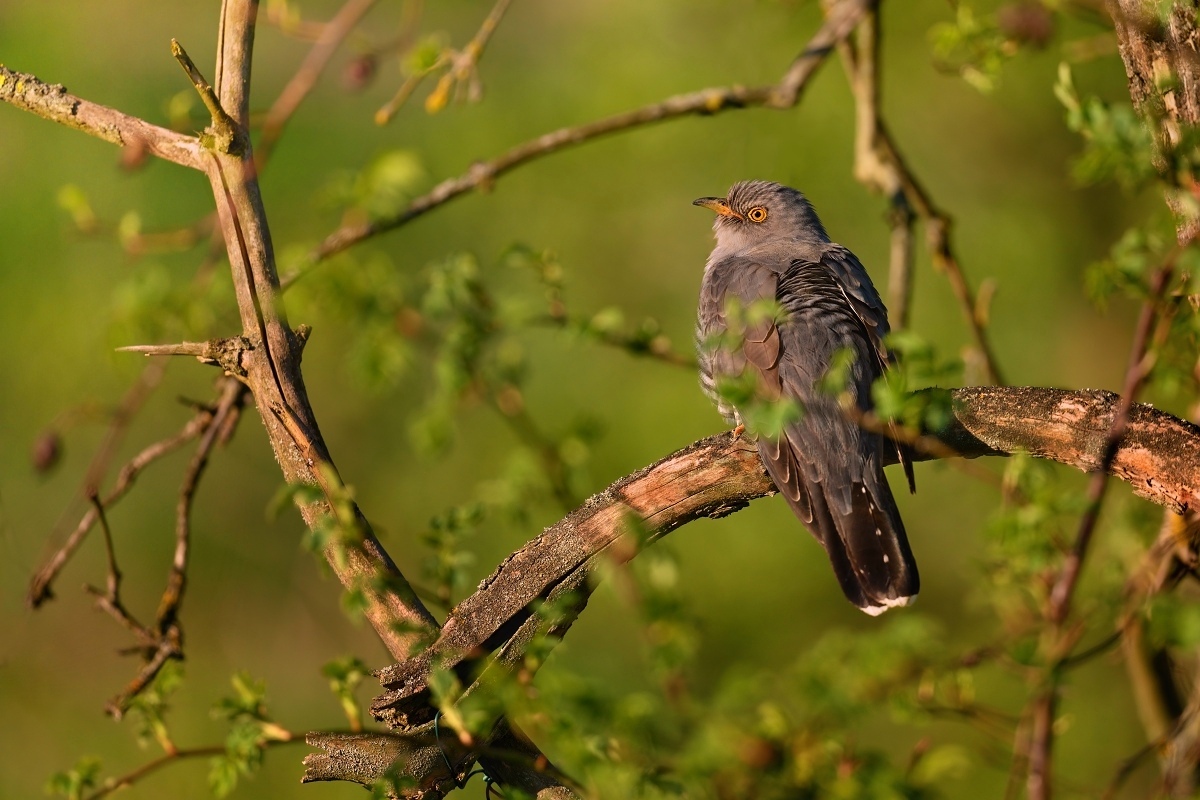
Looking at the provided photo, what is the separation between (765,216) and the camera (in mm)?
5797

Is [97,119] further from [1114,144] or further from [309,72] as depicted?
[1114,144]

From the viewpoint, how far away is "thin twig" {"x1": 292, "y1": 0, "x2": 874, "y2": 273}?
423 cm

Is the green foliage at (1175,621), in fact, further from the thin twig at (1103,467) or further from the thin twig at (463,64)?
the thin twig at (463,64)

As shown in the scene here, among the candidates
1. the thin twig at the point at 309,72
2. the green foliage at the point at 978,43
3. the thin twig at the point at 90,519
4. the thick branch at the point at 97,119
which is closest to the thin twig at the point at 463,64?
A: the thin twig at the point at 309,72

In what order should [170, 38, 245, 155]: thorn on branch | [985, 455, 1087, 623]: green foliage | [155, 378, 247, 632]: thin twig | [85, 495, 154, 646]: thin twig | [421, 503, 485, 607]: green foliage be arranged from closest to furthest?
[985, 455, 1087, 623]: green foliage < [170, 38, 245, 155]: thorn on branch < [421, 503, 485, 607]: green foliage < [85, 495, 154, 646]: thin twig < [155, 378, 247, 632]: thin twig

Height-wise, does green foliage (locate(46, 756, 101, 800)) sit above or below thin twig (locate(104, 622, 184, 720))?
below

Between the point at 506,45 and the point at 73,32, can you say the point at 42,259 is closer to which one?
the point at 73,32

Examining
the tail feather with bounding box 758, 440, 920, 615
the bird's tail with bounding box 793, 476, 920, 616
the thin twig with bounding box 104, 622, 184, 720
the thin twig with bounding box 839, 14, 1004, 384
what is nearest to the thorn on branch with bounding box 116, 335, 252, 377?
the thin twig with bounding box 104, 622, 184, 720

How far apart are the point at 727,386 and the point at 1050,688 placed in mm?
849

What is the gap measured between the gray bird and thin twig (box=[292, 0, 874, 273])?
679mm

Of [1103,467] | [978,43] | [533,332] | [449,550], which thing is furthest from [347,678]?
[533,332]

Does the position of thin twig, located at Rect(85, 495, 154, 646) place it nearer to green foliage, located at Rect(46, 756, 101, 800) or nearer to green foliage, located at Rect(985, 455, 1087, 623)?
green foliage, located at Rect(46, 756, 101, 800)

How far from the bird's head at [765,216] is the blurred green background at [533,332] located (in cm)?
218

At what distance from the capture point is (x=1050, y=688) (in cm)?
229
